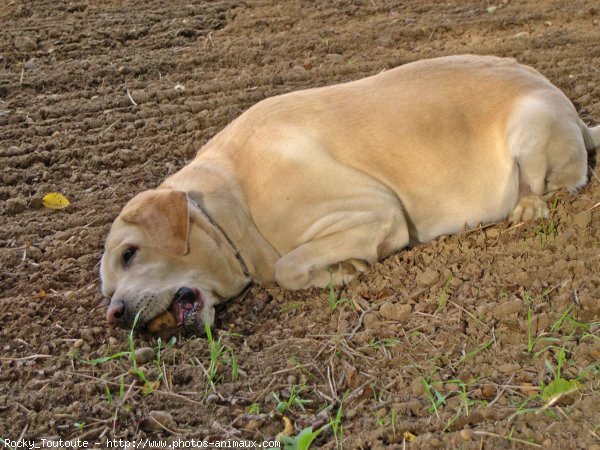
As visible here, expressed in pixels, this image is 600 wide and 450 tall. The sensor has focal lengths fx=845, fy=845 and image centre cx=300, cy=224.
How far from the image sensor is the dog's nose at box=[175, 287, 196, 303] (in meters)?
4.28

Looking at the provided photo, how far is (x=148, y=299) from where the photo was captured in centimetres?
418

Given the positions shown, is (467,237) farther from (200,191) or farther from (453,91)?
(200,191)

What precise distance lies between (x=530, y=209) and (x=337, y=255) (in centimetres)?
113

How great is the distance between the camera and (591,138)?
5.07 meters

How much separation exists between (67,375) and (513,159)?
2.63 metres

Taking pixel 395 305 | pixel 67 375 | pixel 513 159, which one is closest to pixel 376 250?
pixel 395 305

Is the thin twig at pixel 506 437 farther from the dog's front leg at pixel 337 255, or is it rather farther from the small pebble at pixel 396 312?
the dog's front leg at pixel 337 255

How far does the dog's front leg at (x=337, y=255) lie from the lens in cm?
446

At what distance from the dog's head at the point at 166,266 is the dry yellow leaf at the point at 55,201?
1.17 meters

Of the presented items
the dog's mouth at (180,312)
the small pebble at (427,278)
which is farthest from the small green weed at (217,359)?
the small pebble at (427,278)

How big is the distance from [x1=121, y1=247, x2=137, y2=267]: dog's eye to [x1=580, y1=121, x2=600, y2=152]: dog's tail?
2.71 meters

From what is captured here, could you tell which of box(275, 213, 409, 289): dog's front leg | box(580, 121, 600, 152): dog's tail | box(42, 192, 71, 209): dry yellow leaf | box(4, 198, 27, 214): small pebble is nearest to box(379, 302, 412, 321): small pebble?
box(275, 213, 409, 289): dog's front leg

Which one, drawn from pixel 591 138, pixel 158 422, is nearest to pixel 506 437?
pixel 158 422

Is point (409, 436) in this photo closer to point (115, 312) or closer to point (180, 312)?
point (180, 312)
